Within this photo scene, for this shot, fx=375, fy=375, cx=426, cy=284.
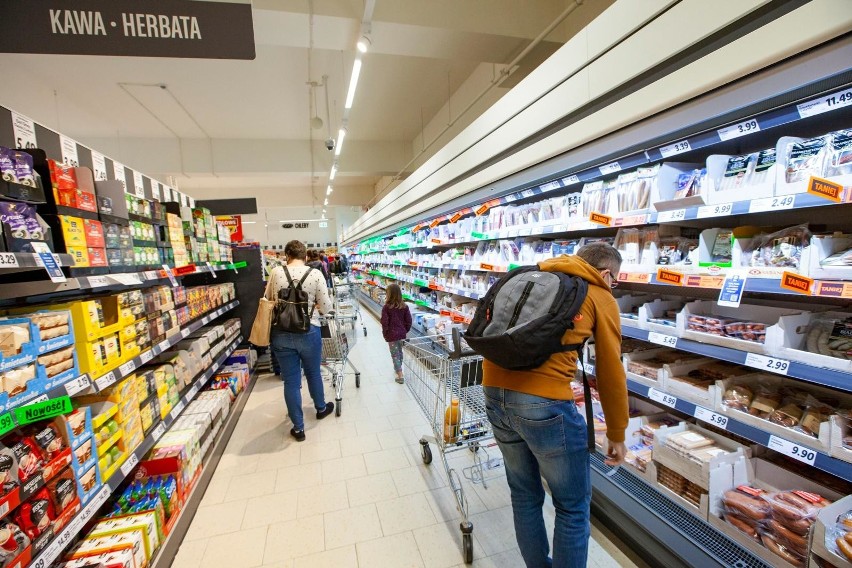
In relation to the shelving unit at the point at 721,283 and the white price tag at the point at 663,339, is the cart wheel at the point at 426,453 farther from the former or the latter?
the white price tag at the point at 663,339

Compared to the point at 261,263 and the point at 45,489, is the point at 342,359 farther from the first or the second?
the point at 45,489

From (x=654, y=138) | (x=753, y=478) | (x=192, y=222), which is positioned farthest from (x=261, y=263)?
(x=753, y=478)

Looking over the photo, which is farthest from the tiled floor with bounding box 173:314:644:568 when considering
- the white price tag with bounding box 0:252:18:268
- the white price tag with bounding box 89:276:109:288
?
the white price tag with bounding box 0:252:18:268

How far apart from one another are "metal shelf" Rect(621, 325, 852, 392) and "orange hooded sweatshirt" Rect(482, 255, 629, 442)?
612 mm

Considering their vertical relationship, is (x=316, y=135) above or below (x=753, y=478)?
above

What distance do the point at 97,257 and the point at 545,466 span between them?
2330 millimetres

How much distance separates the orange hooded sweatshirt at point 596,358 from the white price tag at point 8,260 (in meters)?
1.85

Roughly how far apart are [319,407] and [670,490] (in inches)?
120

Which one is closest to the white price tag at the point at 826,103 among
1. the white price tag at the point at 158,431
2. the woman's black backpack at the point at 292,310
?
the woman's black backpack at the point at 292,310

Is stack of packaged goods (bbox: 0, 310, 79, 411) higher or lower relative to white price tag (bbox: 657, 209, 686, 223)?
lower

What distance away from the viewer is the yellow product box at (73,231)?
5.40 feet

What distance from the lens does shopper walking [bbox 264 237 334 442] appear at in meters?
3.43

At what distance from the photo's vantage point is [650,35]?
1698 millimetres

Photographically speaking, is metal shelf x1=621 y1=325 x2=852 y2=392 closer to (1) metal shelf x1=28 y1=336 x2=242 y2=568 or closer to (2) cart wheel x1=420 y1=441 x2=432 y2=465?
(2) cart wheel x1=420 y1=441 x2=432 y2=465
